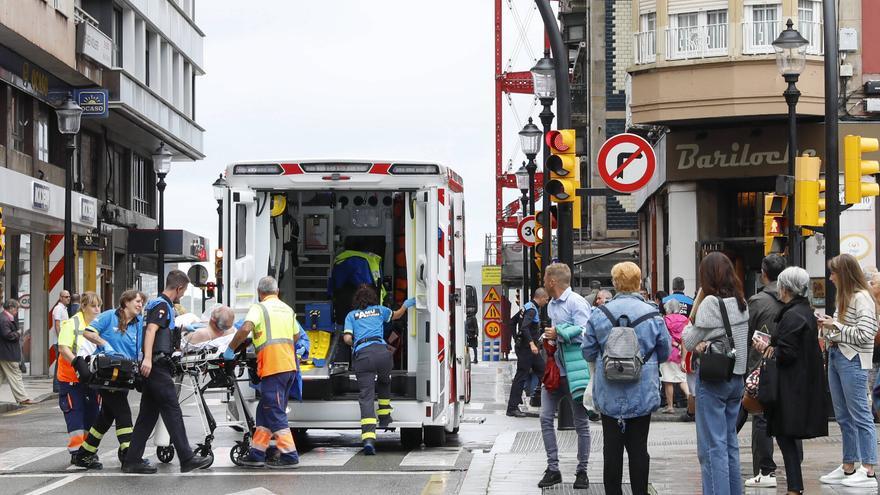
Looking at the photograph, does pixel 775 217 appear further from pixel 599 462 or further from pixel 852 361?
pixel 852 361

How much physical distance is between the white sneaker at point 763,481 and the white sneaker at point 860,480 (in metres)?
0.56

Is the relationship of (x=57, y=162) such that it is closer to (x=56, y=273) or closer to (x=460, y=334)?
(x=56, y=273)

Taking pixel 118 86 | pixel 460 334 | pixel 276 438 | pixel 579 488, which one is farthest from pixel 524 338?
pixel 118 86

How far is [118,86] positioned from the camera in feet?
137

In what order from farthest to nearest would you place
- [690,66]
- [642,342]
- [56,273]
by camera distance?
[56,273]
[690,66]
[642,342]

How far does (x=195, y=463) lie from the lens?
1430 cm

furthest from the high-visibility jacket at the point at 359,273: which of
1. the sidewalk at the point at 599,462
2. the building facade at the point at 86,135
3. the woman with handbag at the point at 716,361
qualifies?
the building facade at the point at 86,135

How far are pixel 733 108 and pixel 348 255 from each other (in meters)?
13.8

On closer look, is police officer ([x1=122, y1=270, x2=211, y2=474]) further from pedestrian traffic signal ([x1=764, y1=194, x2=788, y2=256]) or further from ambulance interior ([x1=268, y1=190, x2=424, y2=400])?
pedestrian traffic signal ([x1=764, y1=194, x2=788, y2=256])

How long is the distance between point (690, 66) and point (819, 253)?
4513 mm

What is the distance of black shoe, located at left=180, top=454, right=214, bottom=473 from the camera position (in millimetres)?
14258

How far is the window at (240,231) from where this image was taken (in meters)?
15.8

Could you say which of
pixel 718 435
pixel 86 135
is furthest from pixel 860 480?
pixel 86 135

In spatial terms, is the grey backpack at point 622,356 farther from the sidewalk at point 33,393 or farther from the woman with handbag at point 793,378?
the sidewalk at point 33,393
